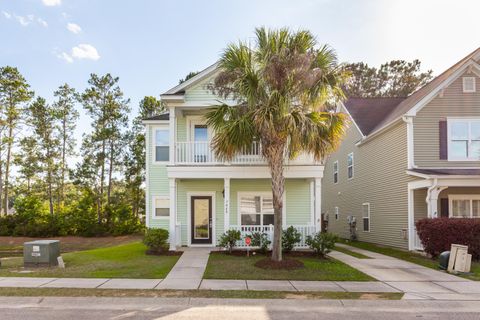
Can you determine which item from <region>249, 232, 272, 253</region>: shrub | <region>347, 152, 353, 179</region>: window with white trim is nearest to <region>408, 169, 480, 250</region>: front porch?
<region>249, 232, 272, 253</region>: shrub

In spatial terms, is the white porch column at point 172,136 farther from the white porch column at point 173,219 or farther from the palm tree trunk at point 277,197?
the palm tree trunk at point 277,197

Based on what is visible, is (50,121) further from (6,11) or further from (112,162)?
(6,11)

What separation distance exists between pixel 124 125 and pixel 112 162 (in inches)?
114

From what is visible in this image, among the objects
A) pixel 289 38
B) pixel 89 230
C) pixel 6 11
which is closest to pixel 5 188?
pixel 89 230

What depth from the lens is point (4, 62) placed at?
26.7 metres

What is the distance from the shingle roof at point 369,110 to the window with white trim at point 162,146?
1070cm

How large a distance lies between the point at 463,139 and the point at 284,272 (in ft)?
34.7

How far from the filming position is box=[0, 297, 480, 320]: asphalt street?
6.43 metres

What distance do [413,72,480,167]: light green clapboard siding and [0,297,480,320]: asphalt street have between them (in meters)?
9.24

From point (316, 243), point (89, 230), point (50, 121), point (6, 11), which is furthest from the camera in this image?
point (50, 121)

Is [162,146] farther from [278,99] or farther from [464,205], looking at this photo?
[464,205]

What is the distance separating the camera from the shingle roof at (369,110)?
69.1ft

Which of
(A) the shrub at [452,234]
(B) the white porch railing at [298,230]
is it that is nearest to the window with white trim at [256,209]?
(B) the white porch railing at [298,230]

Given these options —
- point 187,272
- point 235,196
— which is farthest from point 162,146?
point 187,272
